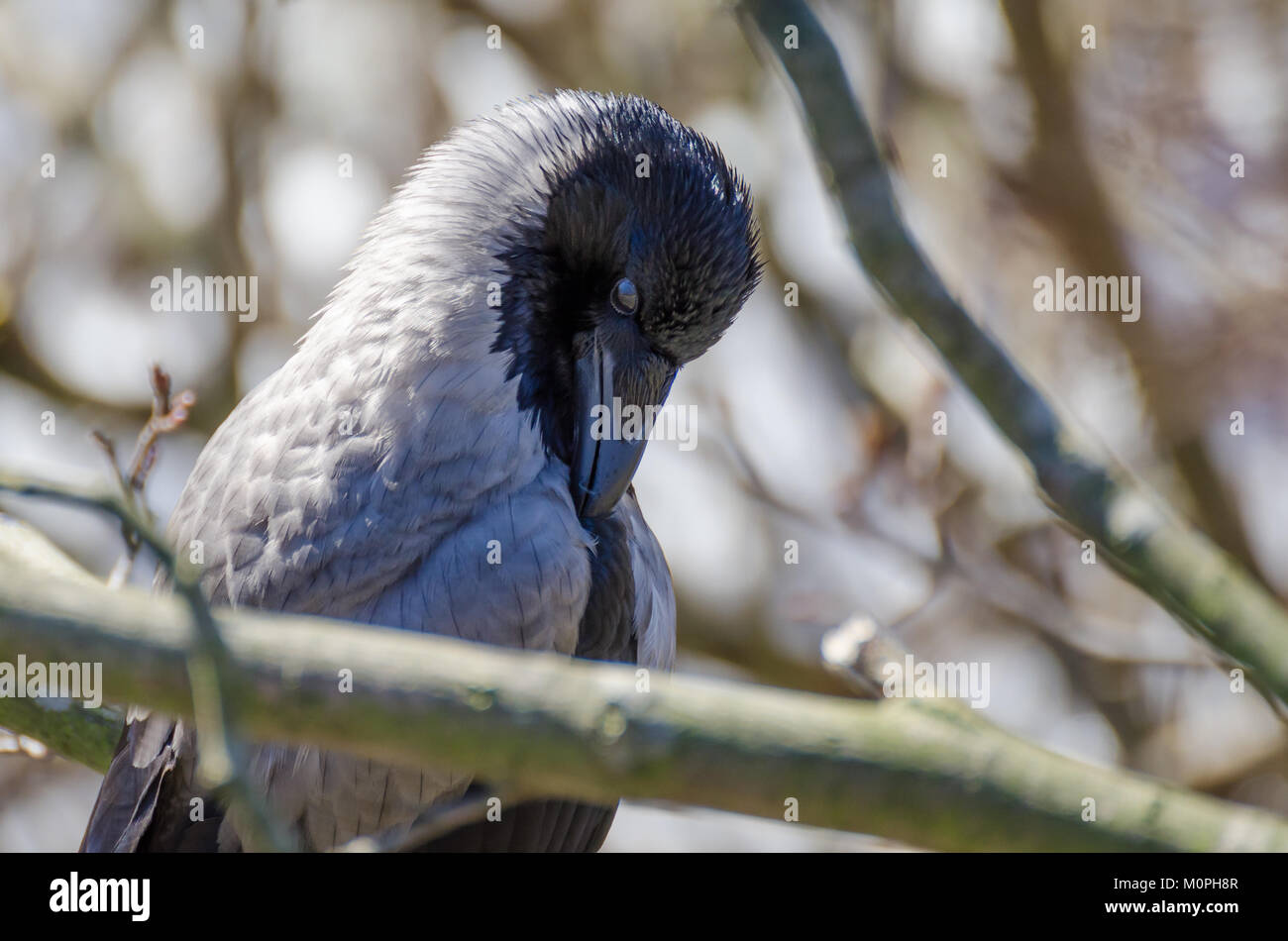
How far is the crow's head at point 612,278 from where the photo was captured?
2.84 m

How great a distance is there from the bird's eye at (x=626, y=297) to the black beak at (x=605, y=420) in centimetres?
6

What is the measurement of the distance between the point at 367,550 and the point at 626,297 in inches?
32.1

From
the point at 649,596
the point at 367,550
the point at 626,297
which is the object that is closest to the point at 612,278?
the point at 626,297

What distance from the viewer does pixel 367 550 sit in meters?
2.54

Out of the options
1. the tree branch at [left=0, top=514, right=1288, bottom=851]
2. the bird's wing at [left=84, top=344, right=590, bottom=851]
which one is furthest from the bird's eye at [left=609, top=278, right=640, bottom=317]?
the tree branch at [left=0, top=514, right=1288, bottom=851]

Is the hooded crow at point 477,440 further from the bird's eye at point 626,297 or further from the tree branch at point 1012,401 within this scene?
the tree branch at point 1012,401

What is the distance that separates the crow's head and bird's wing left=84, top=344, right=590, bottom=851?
0.52 feet

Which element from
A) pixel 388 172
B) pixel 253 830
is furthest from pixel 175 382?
pixel 253 830

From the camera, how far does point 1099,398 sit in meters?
5.01

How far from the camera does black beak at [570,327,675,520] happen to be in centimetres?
281

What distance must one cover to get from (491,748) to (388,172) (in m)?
5.36

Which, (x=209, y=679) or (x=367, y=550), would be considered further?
(x=367, y=550)

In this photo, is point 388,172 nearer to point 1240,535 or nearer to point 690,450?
point 690,450

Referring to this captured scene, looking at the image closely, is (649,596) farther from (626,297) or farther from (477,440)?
(626,297)
